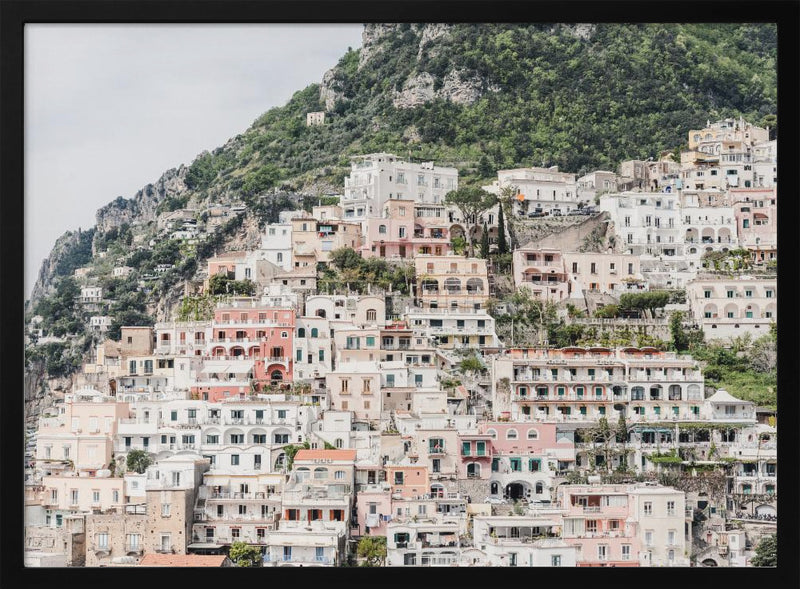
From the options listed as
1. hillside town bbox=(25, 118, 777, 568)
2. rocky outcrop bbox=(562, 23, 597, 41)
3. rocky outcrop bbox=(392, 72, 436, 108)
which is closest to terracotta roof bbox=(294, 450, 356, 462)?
hillside town bbox=(25, 118, 777, 568)

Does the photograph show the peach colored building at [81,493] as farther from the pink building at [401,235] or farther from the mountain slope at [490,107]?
the pink building at [401,235]

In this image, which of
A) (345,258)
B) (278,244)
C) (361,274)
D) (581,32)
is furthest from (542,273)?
(581,32)

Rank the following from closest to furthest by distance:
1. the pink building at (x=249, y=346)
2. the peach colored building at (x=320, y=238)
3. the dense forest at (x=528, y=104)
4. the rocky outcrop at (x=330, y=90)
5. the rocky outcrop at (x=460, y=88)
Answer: the pink building at (x=249, y=346) → the rocky outcrop at (x=330, y=90) → the peach colored building at (x=320, y=238) → the dense forest at (x=528, y=104) → the rocky outcrop at (x=460, y=88)

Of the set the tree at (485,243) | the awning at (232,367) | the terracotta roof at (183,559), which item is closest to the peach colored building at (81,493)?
the terracotta roof at (183,559)

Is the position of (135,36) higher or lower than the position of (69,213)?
higher
